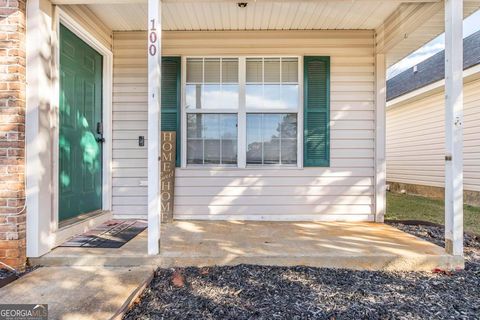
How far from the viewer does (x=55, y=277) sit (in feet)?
7.34

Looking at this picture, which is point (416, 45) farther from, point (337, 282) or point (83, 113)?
point (83, 113)

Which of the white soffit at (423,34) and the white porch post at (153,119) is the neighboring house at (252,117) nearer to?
the white soffit at (423,34)

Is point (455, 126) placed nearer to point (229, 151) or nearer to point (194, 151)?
point (229, 151)

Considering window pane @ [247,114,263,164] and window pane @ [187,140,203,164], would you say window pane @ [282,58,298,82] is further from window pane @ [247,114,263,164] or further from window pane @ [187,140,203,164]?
window pane @ [187,140,203,164]

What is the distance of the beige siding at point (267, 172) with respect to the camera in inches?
156

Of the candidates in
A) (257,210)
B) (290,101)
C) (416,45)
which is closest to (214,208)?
(257,210)

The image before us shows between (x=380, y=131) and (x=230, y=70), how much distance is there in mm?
2258

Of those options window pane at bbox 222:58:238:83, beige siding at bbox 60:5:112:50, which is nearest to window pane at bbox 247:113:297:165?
window pane at bbox 222:58:238:83

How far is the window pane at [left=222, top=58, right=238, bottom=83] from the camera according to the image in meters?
3.99

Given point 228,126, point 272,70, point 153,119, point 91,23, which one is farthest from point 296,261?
point 91,23

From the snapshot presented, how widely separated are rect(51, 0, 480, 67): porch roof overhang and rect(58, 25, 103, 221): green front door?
1.86 feet

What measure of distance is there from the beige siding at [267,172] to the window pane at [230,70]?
266 mm

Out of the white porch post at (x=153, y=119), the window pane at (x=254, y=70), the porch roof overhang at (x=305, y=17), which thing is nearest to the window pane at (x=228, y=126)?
the window pane at (x=254, y=70)

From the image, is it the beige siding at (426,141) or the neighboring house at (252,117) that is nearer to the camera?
the neighboring house at (252,117)
